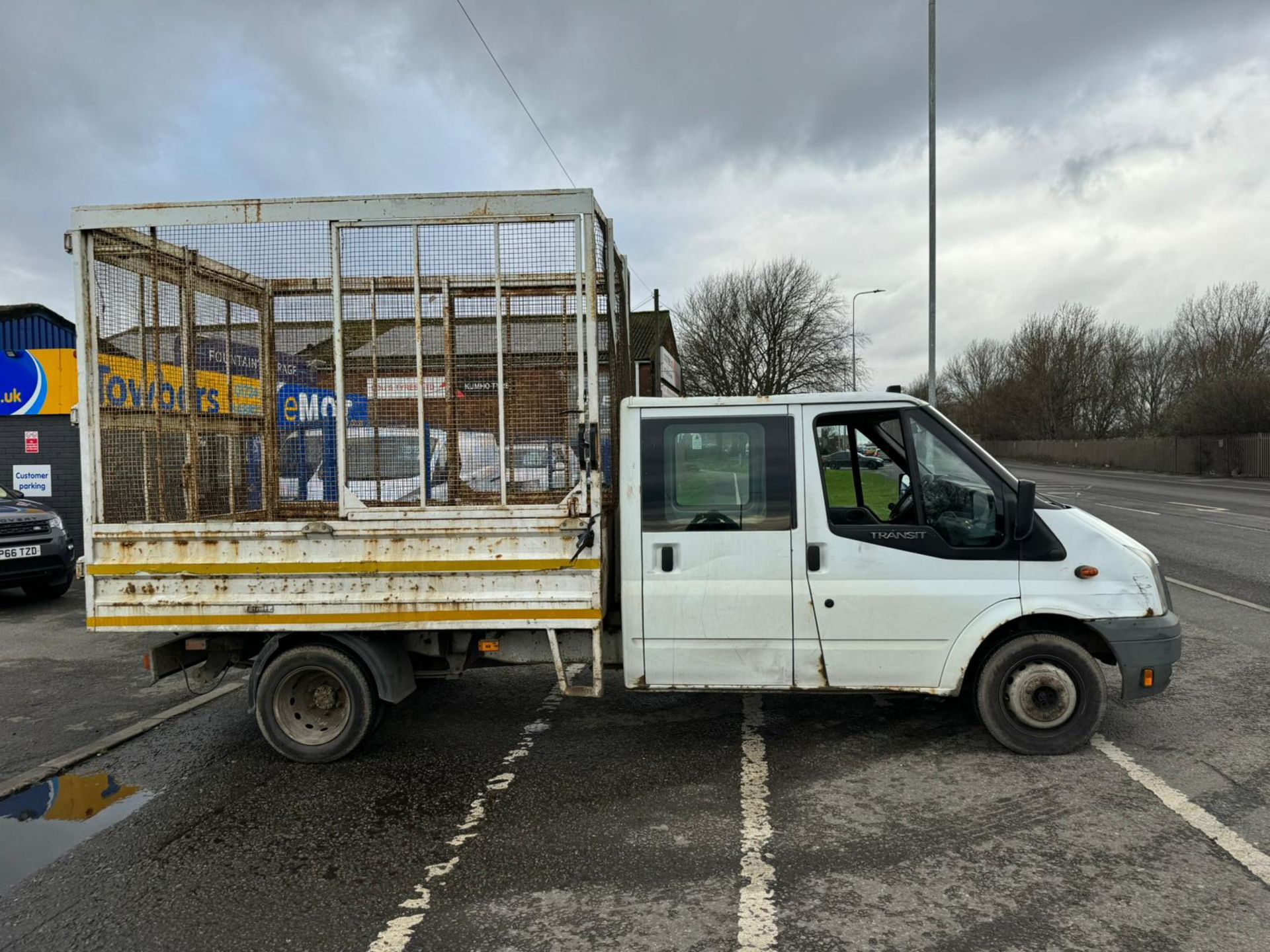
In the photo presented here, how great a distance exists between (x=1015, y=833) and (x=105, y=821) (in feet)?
14.3

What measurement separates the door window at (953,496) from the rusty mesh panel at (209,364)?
139 inches

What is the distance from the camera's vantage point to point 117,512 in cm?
465

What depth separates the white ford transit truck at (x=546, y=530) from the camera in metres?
4.37

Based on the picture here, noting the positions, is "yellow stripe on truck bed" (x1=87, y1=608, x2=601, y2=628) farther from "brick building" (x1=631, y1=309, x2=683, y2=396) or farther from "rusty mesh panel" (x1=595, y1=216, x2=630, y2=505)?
"brick building" (x1=631, y1=309, x2=683, y2=396)

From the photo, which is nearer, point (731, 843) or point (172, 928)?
point (172, 928)

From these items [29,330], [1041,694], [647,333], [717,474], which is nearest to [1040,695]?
[1041,694]

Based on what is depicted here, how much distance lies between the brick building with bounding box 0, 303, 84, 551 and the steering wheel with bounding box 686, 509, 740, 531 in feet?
39.2

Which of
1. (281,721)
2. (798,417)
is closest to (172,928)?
(281,721)

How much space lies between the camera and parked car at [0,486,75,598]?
9328 mm

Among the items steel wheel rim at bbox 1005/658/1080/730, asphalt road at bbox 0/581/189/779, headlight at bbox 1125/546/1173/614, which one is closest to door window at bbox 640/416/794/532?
steel wheel rim at bbox 1005/658/1080/730

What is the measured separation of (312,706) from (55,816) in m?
1.29

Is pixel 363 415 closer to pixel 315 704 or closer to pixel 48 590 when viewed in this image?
pixel 315 704

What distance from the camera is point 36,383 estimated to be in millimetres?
12516

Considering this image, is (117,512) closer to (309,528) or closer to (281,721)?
(309,528)
